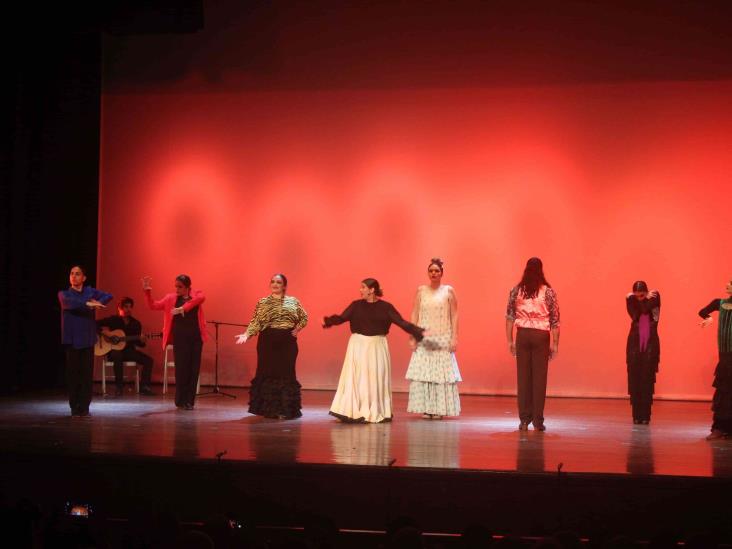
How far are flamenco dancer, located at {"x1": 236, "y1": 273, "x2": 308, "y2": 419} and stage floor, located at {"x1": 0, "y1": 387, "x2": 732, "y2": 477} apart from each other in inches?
7.5

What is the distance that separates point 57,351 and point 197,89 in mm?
3657

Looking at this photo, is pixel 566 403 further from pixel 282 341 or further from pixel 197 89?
pixel 197 89

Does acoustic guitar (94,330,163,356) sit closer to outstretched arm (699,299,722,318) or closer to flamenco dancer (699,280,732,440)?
outstretched arm (699,299,722,318)

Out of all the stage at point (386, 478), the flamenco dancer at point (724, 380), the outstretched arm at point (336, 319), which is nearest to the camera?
the stage at point (386, 478)

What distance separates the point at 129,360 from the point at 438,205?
4099mm

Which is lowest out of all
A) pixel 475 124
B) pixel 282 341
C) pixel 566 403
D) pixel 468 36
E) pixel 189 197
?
pixel 566 403

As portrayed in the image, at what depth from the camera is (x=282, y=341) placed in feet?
28.6

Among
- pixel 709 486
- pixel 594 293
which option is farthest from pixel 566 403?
pixel 709 486

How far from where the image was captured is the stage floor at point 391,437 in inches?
234

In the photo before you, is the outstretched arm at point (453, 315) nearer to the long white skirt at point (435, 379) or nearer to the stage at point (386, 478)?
the long white skirt at point (435, 379)

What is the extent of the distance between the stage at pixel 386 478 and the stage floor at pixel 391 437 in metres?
0.03

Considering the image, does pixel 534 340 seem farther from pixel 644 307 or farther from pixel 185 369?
pixel 185 369

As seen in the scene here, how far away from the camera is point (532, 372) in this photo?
26.2 feet

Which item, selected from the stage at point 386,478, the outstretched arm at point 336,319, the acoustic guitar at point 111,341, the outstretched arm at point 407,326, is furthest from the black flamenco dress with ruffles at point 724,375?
the acoustic guitar at point 111,341
